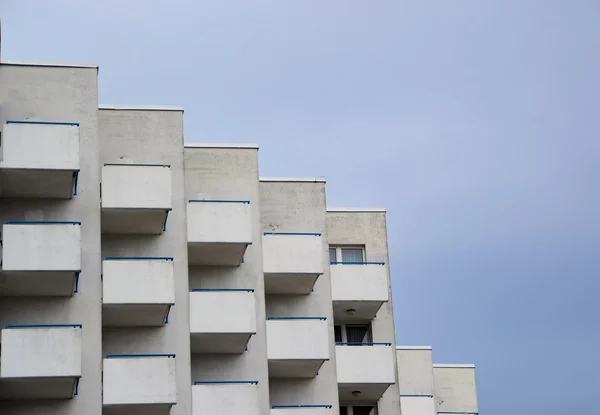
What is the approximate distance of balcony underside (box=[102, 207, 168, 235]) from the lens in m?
49.8

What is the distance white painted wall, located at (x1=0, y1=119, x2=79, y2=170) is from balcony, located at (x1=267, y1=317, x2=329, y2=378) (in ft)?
33.0

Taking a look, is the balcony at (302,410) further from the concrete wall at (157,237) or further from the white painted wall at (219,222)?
the white painted wall at (219,222)

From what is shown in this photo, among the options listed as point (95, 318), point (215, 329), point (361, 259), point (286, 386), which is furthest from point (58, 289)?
point (361, 259)

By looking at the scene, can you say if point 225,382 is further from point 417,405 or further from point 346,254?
point 417,405

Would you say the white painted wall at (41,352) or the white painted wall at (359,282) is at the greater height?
the white painted wall at (359,282)

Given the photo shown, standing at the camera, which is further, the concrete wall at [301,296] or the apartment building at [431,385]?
the apartment building at [431,385]

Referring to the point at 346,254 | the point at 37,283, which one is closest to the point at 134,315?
the point at 37,283

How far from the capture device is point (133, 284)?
48906 millimetres

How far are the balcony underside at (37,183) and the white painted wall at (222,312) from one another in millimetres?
5848

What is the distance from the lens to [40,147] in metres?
47.5

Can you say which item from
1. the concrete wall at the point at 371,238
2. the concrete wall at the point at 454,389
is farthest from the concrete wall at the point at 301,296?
the concrete wall at the point at 454,389

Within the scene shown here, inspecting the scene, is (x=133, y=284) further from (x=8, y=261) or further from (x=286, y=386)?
(x=286, y=386)

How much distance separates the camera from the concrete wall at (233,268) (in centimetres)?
5253

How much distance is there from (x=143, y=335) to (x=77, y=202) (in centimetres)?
493
